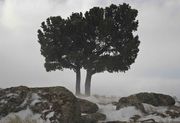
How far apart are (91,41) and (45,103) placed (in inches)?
1239

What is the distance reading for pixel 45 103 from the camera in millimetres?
14883

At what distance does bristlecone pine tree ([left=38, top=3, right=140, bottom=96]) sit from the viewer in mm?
45406

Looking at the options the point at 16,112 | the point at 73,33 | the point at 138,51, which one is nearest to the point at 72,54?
the point at 73,33

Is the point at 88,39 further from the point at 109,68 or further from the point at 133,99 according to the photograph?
the point at 133,99

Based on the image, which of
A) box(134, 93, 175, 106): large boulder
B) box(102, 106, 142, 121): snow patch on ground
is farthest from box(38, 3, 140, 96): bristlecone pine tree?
box(102, 106, 142, 121): snow patch on ground

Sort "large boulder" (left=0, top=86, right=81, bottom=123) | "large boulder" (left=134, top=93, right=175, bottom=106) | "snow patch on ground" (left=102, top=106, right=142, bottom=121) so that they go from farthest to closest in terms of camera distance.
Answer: "large boulder" (left=134, top=93, right=175, bottom=106)
"snow patch on ground" (left=102, top=106, right=142, bottom=121)
"large boulder" (left=0, top=86, right=81, bottom=123)

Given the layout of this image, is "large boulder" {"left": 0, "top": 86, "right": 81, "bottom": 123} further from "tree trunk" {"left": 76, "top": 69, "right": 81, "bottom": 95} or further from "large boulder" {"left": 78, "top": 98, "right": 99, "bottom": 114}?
"tree trunk" {"left": 76, "top": 69, "right": 81, "bottom": 95}

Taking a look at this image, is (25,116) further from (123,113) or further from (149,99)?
(149,99)

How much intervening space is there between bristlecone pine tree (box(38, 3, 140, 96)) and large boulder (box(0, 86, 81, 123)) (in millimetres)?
28347

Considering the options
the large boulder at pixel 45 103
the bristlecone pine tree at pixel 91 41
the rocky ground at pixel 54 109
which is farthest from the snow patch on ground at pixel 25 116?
the bristlecone pine tree at pixel 91 41

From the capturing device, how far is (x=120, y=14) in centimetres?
4747

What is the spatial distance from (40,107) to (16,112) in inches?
39.0

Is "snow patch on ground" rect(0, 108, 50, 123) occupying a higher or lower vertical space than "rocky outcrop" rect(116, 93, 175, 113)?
lower

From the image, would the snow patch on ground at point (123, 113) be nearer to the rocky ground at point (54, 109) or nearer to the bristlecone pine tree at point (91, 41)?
the rocky ground at point (54, 109)
